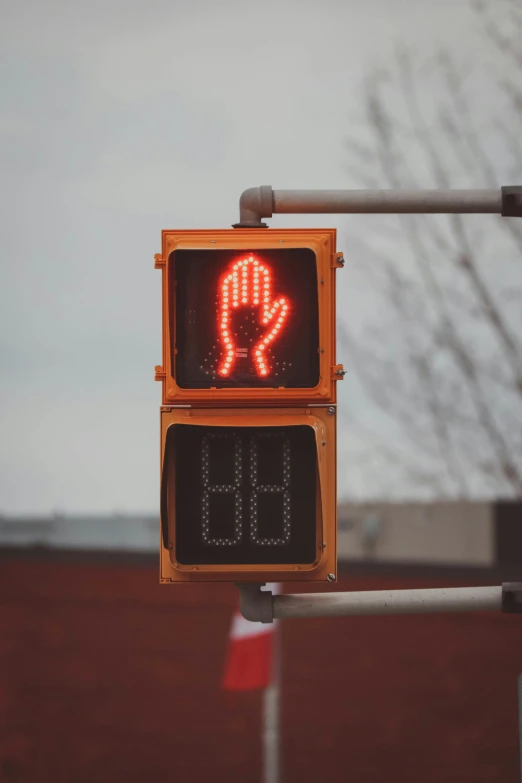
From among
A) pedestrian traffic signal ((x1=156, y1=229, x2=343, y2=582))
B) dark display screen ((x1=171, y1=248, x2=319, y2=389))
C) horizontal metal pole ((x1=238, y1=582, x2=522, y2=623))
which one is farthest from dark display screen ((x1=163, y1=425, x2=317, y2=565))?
horizontal metal pole ((x1=238, y1=582, x2=522, y2=623))

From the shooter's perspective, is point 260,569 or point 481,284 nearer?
point 260,569

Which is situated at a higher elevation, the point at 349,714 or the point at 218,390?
the point at 218,390

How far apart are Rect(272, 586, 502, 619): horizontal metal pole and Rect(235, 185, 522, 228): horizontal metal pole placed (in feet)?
4.04

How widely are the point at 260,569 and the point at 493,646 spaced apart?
50.5 feet

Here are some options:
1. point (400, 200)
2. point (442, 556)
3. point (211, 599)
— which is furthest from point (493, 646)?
point (400, 200)

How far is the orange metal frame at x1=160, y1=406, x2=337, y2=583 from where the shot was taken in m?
4.39

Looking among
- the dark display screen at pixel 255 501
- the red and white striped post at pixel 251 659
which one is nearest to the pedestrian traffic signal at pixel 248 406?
the dark display screen at pixel 255 501

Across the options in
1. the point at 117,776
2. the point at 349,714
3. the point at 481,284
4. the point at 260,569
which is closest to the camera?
the point at 260,569

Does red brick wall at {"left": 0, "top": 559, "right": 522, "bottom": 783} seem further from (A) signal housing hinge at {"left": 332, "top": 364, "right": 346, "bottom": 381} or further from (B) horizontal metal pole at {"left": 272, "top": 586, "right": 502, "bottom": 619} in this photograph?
(A) signal housing hinge at {"left": 332, "top": 364, "right": 346, "bottom": 381}

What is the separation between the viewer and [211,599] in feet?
87.6

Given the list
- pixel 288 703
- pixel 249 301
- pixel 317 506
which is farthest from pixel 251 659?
pixel 288 703

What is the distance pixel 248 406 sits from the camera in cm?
444

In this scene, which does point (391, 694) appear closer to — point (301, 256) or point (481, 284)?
point (481, 284)

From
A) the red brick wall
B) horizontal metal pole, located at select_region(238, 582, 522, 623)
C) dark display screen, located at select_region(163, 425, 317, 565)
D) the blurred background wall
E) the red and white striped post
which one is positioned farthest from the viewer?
the blurred background wall
